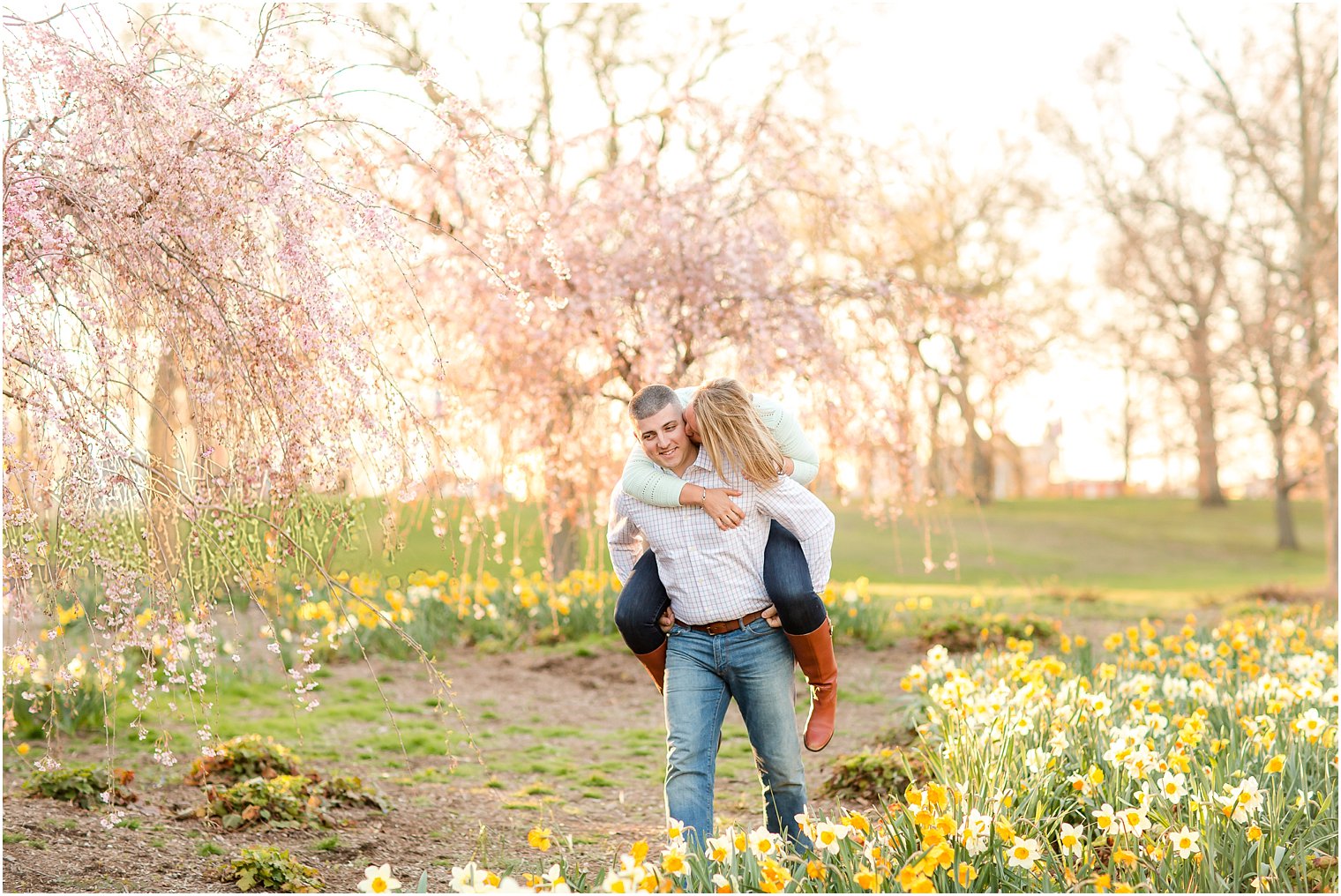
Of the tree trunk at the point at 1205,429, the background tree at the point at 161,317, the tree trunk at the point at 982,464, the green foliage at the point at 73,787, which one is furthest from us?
the tree trunk at the point at 982,464

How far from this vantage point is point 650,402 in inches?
125

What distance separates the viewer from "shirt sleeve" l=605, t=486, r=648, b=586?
3.34 meters

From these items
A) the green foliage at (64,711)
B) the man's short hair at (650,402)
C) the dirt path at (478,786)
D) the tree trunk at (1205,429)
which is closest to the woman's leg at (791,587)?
the man's short hair at (650,402)

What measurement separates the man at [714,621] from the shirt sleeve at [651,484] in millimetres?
45

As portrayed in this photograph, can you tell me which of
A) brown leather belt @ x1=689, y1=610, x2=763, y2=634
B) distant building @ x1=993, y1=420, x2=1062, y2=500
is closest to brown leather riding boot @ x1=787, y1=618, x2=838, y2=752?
brown leather belt @ x1=689, y1=610, x2=763, y2=634

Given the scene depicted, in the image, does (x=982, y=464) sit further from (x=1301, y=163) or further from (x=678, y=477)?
(x=678, y=477)

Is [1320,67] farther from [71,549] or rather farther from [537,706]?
[71,549]

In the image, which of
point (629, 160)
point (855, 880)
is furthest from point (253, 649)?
point (855, 880)

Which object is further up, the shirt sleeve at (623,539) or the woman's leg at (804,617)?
the shirt sleeve at (623,539)

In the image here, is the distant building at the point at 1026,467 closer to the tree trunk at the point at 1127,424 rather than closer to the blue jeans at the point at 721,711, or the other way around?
the tree trunk at the point at 1127,424

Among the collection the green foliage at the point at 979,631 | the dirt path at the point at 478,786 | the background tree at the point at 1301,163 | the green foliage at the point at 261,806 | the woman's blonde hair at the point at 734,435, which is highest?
the background tree at the point at 1301,163

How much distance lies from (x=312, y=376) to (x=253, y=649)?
16.3 feet

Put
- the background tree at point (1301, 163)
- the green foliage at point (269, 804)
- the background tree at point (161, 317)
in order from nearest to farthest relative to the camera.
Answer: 1. the background tree at point (161, 317)
2. the green foliage at point (269, 804)
3. the background tree at point (1301, 163)

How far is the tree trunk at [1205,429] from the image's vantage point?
67.2ft
